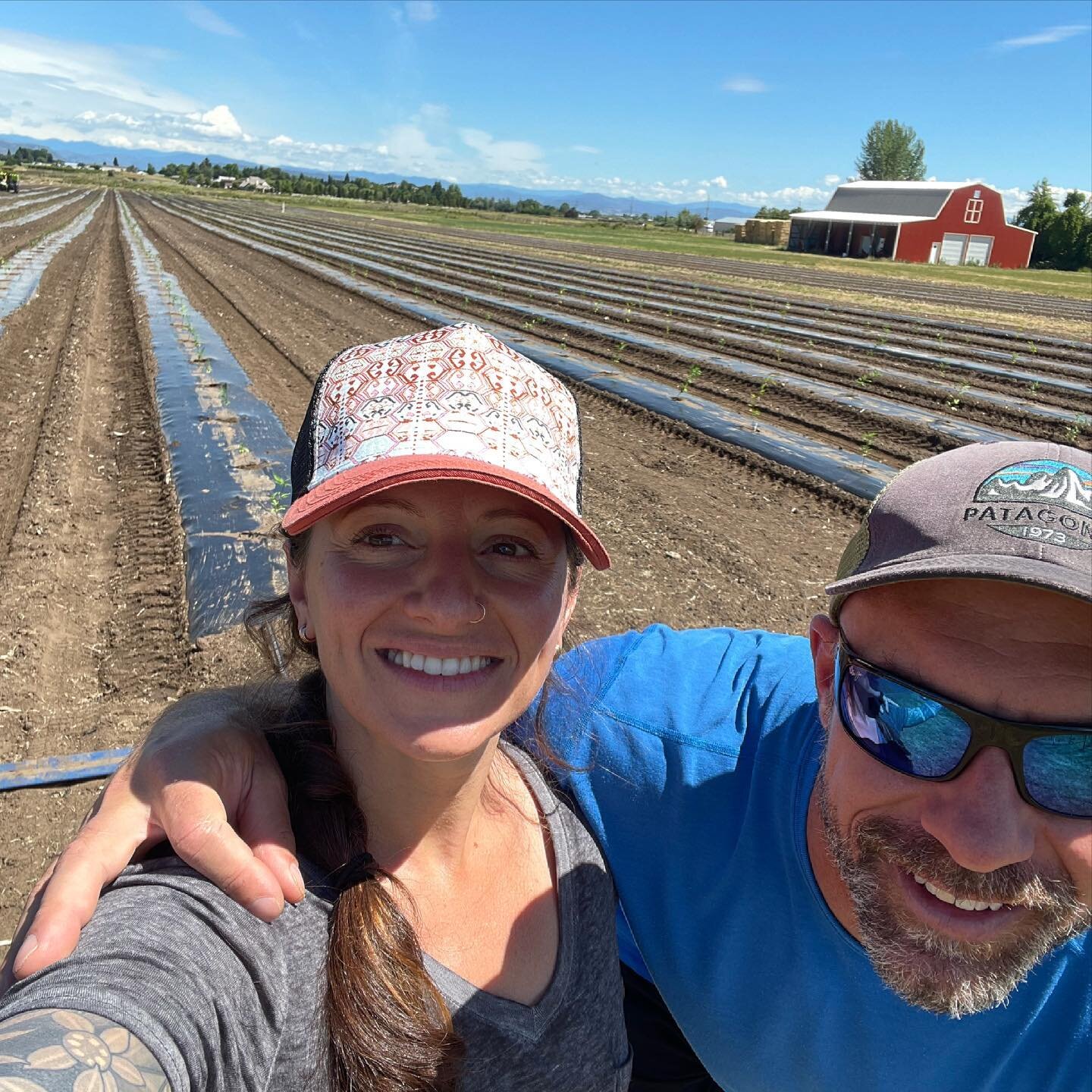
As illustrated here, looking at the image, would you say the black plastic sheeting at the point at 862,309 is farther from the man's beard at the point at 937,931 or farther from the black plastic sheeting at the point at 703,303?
the man's beard at the point at 937,931

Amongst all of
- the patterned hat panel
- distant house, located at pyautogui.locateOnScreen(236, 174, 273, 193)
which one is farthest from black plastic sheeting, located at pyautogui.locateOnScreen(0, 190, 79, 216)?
distant house, located at pyautogui.locateOnScreen(236, 174, 273, 193)

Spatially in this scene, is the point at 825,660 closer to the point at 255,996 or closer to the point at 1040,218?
the point at 255,996

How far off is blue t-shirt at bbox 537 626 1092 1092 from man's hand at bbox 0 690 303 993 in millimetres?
626

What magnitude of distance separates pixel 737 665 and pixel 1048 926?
0.72 m

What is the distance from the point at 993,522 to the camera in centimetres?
121

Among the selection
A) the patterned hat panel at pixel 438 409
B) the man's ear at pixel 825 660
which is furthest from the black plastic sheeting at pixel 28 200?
the man's ear at pixel 825 660

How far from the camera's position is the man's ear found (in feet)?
4.81

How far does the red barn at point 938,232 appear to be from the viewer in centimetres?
4738

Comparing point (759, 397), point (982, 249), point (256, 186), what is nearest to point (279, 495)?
point (759, 397)

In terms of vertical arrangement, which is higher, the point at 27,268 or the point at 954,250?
the point at 954,250

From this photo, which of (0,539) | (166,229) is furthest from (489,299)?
(166,229)

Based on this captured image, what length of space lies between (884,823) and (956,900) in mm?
150

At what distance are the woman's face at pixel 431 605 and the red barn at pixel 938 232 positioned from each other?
5185 centimetres

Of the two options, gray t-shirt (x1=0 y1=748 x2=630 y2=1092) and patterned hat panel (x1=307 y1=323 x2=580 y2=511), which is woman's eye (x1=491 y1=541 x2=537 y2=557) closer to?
patterned hat panel (x1=307 y1=323 x2=580 y2=511)
